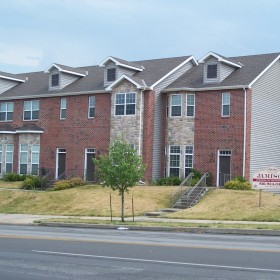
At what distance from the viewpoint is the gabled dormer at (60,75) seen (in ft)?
146

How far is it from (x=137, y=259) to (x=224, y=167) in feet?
82.2

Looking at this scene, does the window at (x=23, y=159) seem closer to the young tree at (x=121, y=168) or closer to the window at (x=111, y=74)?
the window at (x=111, y=74)

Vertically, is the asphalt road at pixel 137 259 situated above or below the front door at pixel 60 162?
below

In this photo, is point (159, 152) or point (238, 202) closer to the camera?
point (238, 202)

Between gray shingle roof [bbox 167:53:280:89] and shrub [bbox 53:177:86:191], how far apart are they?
345 inches

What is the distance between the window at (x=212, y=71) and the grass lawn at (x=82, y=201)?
8445 mm

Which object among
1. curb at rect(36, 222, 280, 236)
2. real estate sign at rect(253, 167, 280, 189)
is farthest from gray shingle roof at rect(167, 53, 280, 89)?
curb at rect(36, 222, 280, 236)

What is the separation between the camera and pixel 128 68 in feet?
138

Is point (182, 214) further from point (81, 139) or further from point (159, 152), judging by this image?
point (81, 139)

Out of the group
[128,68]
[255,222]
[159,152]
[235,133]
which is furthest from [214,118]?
[255,222]

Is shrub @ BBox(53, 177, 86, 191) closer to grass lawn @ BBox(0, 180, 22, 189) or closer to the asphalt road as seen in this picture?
grass lawn @ BBox(0, 180, 22, 189)

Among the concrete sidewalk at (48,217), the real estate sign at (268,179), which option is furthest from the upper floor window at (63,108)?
the real estate sign at (268,179)

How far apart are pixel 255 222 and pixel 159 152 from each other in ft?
51.3

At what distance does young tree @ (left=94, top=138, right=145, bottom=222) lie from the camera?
26312 millimetres
